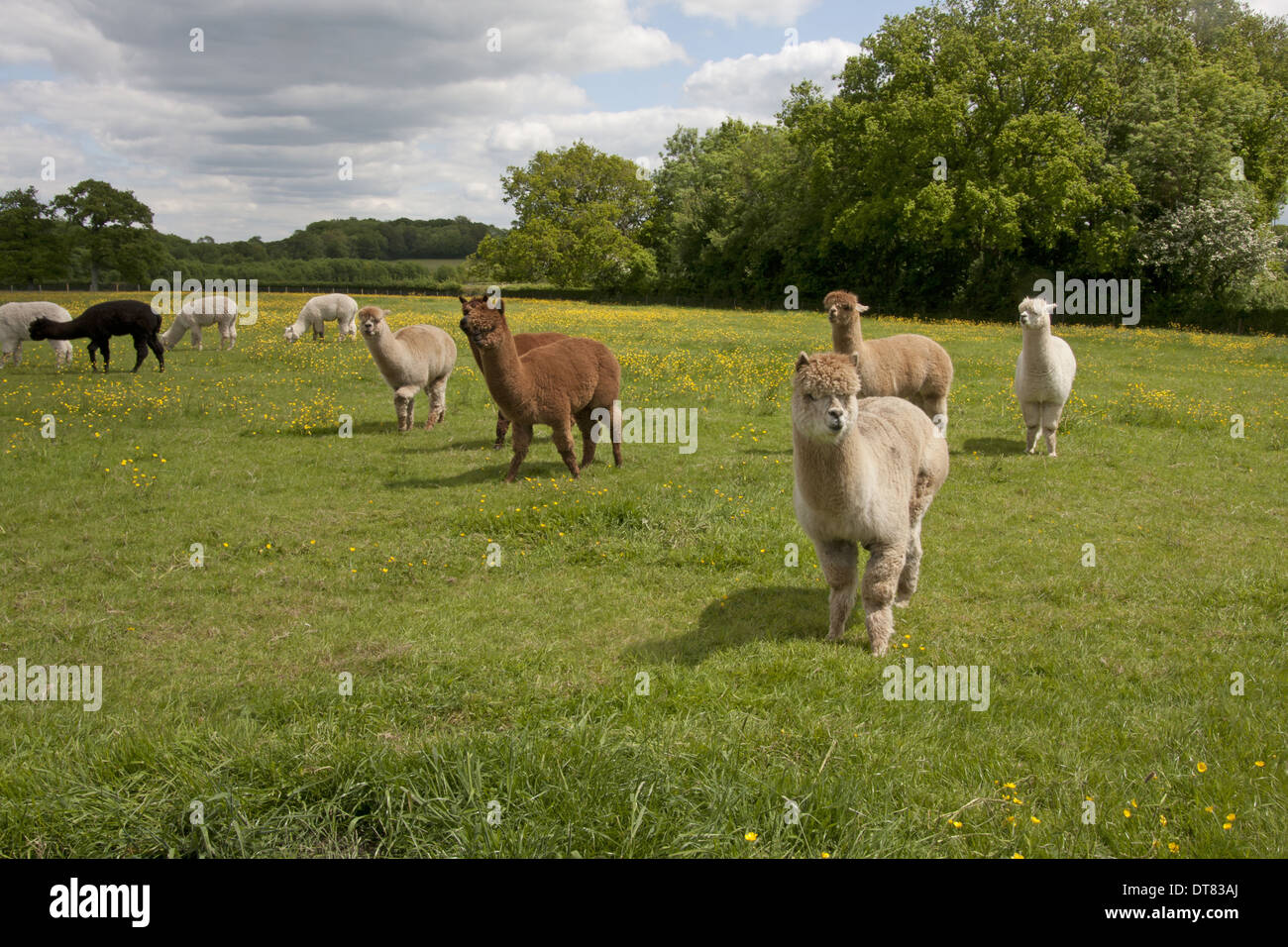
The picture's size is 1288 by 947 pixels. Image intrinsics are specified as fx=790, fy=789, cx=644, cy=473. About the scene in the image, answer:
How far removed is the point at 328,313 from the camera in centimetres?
2678

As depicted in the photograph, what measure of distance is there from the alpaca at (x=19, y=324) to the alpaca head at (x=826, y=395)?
2076 centimetres

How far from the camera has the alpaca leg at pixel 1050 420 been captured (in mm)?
11898

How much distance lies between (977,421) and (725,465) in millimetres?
5755

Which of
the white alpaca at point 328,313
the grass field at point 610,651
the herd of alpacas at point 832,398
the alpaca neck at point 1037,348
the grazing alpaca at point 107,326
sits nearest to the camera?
the grass field at point 610,651

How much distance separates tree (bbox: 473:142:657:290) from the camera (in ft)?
210

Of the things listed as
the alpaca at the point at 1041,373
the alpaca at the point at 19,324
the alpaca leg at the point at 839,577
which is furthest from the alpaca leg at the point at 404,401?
the alpaca at the point at 19,324

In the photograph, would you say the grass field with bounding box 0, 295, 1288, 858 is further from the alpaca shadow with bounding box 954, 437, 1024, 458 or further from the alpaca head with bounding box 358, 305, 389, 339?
the alpaca head with bounding box 358, 305, 389, 339

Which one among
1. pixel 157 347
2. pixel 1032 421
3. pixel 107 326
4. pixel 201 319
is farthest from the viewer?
pixel 201 319

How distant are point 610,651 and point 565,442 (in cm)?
503

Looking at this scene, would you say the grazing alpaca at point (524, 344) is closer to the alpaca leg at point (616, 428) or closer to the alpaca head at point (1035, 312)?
the alpaca leg at point (616, 428)

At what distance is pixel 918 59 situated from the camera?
136ft

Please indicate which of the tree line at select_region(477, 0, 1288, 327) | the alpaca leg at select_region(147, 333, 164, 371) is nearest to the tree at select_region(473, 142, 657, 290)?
the tree line at select_region(477, 0, 1288, 327)

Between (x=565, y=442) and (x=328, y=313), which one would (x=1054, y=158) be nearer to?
(x=328, y=313)

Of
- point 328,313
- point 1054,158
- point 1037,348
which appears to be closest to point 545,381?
point 1037,348
